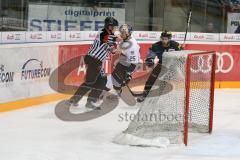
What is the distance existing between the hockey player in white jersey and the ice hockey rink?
527 millimetres

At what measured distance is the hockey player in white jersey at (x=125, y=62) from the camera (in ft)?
32.3

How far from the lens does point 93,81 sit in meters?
9.52

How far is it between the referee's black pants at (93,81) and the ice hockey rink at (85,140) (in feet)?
1.35

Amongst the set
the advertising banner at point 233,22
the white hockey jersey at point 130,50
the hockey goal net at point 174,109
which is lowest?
the hockey goal net at point 174,109

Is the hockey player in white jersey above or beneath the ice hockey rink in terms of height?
above

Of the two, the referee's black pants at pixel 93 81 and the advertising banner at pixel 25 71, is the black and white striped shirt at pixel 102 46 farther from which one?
the advertising banner at pixel 25 71

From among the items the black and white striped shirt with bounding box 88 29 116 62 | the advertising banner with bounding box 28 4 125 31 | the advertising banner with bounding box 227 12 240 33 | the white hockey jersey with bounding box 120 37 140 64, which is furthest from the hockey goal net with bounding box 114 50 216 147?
→ the advertising banner with bounding box 227 12 240 33

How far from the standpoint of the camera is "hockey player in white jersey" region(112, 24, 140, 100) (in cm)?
985

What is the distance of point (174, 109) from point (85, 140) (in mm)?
1134

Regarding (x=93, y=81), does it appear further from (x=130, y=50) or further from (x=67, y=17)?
(x=67, y=17)

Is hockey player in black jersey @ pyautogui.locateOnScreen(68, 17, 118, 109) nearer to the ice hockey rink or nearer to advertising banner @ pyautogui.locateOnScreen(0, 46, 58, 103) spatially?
the ice hockey rink

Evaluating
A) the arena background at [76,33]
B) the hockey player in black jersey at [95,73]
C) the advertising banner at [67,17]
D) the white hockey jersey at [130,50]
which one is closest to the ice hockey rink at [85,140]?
the hockey player in black jersey at [95,73]

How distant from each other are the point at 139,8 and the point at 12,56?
5.68 meters

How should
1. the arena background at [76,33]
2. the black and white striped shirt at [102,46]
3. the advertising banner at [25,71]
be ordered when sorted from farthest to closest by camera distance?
the arena background at [76,33]
the black and white striped shirt at [102,46]
the advertising banner at [25,71]
